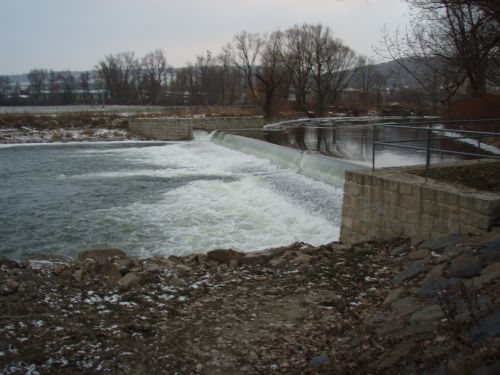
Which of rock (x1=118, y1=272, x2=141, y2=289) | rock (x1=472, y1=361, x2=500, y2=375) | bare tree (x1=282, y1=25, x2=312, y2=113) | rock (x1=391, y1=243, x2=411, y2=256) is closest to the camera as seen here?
rock (x1=472, y1=361, x2=500, y2=375)

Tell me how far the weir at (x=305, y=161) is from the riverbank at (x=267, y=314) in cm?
408

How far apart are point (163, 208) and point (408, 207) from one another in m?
7.26

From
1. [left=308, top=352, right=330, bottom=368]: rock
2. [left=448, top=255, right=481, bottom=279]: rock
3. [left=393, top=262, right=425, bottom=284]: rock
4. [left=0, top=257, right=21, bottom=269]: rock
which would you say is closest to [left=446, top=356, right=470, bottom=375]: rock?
[left=308, top=352, right=330, bottom=368]: rock

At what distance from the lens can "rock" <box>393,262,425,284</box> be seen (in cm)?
526

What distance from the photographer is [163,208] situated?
1266 cm

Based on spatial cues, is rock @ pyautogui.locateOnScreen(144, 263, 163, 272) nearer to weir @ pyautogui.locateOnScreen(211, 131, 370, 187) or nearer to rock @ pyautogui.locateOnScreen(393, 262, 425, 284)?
rock @ pyautogui.locateOnScreen(393, 262, 425, 284)

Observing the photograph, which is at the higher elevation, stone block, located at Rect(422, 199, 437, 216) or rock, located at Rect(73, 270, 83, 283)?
stone block, located at Rect(422, 199, 437, 216)

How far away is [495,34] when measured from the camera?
47.6 ft

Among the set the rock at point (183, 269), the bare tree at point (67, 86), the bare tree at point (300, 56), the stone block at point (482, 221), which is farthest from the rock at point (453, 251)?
the bare tree at point (67, 86)

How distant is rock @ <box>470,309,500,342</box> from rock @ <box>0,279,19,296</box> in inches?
177

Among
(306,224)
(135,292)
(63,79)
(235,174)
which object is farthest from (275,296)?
(63,79)

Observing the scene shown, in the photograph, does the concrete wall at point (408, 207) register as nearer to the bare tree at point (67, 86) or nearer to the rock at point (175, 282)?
the rock at point (175, 282)

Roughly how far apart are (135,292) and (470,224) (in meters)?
4.11

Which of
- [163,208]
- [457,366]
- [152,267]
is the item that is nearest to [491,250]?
[457,366]
